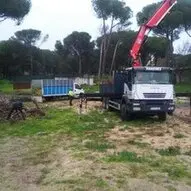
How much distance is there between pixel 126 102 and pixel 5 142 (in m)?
7.48

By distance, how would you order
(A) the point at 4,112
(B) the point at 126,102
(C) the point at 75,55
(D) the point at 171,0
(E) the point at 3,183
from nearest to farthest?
(E) the point at 3,183
(B) the point at 126,102
(A) the point at 4,112
(D) the point at 171,0
(C) the point at 75,55

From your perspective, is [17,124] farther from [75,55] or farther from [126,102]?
[75,55]

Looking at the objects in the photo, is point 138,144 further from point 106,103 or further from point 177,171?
point 106,103

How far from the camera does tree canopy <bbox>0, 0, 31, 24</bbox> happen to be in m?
43.5

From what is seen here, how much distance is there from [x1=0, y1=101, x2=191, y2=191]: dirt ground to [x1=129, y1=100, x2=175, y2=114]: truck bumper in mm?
3343

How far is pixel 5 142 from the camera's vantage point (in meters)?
15.5

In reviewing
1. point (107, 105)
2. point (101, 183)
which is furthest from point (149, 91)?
point (101, 183)

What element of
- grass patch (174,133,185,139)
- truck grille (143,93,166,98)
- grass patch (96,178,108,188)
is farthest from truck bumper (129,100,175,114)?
grass patch (96,178,108,188)

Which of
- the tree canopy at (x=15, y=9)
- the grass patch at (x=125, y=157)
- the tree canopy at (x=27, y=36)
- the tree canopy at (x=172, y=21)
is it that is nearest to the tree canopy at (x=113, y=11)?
the tree canopy at (x=172, y=21)

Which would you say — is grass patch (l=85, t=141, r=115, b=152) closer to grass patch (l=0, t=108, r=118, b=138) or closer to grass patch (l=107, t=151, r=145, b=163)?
Answer: grass patch (l=107, t=151, r=145, b=163)

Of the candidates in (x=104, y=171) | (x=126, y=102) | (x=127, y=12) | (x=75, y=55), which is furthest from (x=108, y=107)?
(x=75, y=55)

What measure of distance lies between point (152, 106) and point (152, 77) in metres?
1.27

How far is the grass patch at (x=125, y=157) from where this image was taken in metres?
11.8

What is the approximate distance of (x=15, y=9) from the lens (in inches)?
1759
